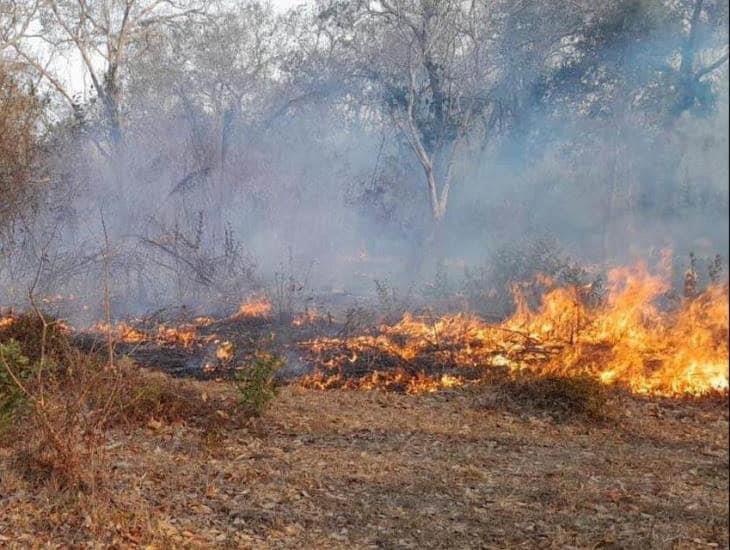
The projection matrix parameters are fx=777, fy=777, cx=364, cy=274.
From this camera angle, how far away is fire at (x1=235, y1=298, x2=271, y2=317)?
408 inches

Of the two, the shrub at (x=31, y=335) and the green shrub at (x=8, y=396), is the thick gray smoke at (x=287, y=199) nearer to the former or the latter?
the shrub at (x=31, y=335)

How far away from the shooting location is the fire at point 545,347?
23.3 feet

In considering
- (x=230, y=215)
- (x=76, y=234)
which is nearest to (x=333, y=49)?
(x=230, y=215)

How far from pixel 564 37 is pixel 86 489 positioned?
12.7 metres

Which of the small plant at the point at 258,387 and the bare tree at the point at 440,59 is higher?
the bare tree at the point at 440,59

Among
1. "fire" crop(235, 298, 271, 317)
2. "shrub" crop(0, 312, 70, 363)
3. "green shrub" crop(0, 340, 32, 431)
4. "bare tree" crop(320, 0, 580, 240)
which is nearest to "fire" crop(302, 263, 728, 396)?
"fire" crop(235, 298, 271, 317)

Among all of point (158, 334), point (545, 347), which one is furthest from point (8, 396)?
point (545, 347)

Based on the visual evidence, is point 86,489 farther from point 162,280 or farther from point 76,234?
point 76,234

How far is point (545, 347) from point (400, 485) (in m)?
4.02

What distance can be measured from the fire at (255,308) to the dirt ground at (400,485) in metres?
A: 3.71

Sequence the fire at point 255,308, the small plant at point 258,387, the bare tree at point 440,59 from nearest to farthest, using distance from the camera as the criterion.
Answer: the small plant at point 258,387, the fire at point 255,308, the bare tree at point 440,59

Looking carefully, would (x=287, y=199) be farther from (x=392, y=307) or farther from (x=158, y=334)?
(x=158, y=334)

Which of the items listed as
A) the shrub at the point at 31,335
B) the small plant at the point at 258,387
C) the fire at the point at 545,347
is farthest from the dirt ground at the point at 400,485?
the shrub at the point at 31,335

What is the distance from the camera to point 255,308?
10.6 metres
